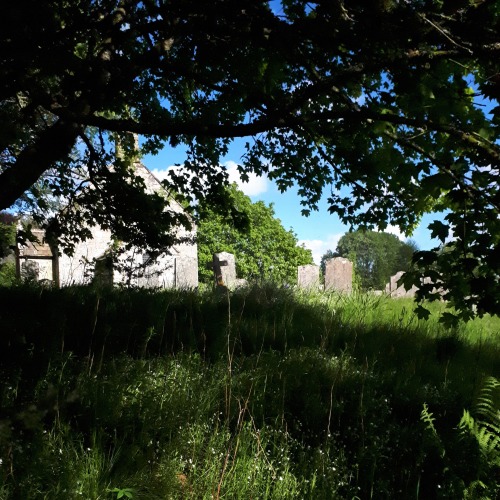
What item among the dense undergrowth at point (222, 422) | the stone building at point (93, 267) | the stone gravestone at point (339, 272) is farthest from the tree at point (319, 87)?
the stone gravestone at point (339, 272)

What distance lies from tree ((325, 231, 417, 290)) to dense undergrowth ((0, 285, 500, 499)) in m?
43.5

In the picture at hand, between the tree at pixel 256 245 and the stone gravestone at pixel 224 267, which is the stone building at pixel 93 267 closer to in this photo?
the stone gravestone at pixel 224 267

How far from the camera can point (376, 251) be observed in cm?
5944

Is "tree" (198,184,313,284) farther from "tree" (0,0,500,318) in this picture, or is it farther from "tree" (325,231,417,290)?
"tree" (0,0,500,318)

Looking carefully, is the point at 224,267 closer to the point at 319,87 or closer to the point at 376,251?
the point at 319,87

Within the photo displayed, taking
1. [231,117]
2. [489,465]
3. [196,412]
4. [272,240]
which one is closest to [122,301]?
[231,117]

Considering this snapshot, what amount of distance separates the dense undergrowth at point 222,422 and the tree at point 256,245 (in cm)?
2319

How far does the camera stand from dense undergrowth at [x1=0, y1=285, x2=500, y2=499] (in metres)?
2.56

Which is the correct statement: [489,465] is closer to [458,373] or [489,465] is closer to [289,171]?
[458,373]

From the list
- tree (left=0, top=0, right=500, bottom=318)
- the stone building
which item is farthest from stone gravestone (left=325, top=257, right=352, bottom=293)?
tree (left=0, top=0, right=500, bottom=318)

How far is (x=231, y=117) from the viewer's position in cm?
623

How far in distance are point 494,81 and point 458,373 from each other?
9.65ft

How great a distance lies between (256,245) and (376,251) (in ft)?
111

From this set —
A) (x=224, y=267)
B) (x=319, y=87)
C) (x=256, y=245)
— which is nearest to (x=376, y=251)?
(x=256, y=245)
